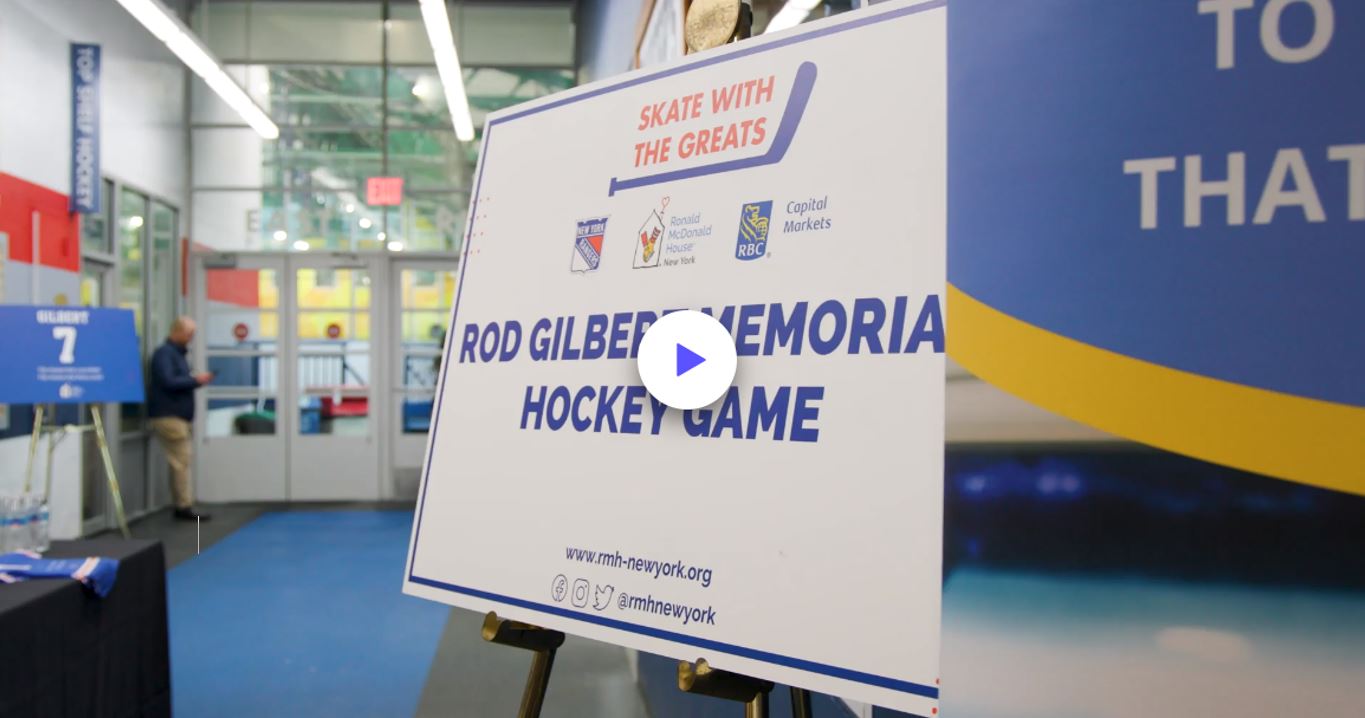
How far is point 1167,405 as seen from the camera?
694 millimetres

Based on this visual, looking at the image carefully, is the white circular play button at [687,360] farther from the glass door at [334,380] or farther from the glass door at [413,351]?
the glass door at [334,380]

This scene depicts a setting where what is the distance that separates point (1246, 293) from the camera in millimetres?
668

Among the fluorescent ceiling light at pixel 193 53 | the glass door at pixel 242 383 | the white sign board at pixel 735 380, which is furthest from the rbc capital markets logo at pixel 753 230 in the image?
→ the glass door at pixel 242 383

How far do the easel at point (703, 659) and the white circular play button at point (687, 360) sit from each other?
11.7 inches

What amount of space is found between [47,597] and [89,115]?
4.58 meters

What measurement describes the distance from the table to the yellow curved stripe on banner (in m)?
2.24

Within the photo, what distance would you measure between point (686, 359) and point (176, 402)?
677 centimetres

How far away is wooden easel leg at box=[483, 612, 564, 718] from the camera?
1.15 m

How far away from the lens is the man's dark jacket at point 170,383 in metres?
6.49

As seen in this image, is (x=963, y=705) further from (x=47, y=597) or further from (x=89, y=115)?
(x=89, y=115)

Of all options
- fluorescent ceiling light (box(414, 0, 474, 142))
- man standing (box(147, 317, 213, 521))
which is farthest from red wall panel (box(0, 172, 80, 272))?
fluorescent ceiling light (box(414, 0, 474, 142))

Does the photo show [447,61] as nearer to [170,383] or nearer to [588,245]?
[170,383]

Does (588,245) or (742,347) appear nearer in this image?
(742,347)

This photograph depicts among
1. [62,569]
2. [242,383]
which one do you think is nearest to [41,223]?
[242,383]
